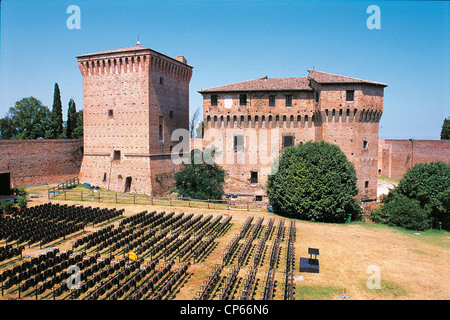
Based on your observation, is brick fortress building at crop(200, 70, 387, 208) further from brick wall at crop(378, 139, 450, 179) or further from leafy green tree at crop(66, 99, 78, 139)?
leafy green tree at crop(66, 99, 78, 139)

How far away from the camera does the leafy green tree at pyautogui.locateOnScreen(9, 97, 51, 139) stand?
4322cm

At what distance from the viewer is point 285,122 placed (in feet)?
102

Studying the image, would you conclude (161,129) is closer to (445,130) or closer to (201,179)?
(201,179)

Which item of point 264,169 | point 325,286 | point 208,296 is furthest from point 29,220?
point 264,169

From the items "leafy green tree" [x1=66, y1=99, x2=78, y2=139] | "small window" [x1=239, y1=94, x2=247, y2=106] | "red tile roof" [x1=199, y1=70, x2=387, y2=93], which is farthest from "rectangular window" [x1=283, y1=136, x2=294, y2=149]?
"leafy green tree" [x1=66, y1=99, x2=78, y2=139]

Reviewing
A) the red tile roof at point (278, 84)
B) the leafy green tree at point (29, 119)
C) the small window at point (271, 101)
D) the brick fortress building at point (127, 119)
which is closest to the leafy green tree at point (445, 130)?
the red tile roof at point (278, 84)

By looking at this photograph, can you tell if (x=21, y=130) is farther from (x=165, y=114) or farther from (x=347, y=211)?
(x=347, y=211)

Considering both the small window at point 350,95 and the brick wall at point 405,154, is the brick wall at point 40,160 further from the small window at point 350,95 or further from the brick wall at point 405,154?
the brick wall at point 405,154

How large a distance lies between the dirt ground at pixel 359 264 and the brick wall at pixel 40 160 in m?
15.4

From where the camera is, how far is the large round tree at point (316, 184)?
78.1 ft

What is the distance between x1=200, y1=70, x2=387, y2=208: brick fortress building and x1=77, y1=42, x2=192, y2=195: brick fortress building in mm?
5862

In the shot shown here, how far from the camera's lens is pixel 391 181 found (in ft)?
166

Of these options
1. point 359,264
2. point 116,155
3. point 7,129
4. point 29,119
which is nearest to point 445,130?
point 359,264

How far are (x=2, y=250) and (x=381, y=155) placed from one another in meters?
56.1
